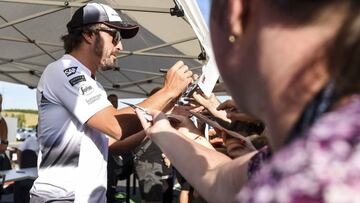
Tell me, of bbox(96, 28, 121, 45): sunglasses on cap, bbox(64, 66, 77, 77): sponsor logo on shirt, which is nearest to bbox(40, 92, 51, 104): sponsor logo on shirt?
bbox(64, 66, 77, 77): sponsor logo on shirt

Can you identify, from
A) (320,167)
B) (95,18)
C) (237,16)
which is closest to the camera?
(320,167)

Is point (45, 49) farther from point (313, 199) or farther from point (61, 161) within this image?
point (313, 199)

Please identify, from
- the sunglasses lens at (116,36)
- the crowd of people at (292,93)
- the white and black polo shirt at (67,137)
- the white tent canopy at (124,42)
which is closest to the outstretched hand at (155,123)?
the crowd of people at (292,93)

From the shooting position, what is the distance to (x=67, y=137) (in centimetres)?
175

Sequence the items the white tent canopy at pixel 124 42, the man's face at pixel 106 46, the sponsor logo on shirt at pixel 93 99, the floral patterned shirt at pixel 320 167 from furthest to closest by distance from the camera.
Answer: the white tent canopy at pixel 124 42, the man's face at pixel 106 46, the sponsor logo on shirt at pixel 93 99, the floral patterned shirt at pixel 320 167

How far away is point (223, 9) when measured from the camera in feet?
2.12

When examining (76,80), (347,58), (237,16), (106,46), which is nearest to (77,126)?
(76,80)

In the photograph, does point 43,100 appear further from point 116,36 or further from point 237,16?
point 237,16

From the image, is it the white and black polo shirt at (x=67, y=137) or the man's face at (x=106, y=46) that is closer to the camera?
the white and black polo shirt at (x=67, y=137)

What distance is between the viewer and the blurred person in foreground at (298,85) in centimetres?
49

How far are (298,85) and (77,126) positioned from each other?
133cm

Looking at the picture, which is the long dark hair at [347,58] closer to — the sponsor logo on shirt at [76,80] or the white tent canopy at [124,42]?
the sponsor logo on shirt at [76,80]

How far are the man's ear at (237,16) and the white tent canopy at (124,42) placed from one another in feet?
10.9

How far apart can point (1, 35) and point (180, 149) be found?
5.56 m
